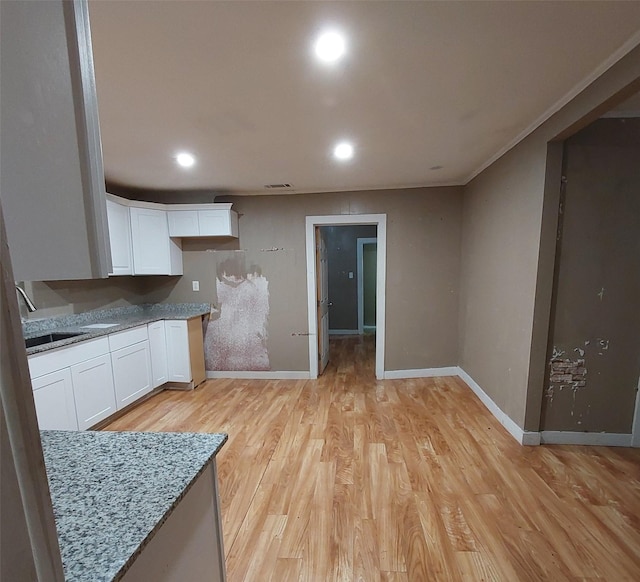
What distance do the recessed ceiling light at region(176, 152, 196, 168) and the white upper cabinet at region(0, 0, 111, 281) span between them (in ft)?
7.31

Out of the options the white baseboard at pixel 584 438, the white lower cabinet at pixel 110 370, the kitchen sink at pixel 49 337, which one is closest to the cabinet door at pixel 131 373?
the white lower cabinet at pixel 110 370

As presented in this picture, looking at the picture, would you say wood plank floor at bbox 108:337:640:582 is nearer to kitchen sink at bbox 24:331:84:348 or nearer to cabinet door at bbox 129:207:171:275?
kitchen sink at bbox 24:331:84:348

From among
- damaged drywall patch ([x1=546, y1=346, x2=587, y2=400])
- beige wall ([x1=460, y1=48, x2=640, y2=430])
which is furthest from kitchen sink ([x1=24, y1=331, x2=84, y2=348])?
damaged drywall patch ([x1=546, y1=346, x2=587, y2=400])

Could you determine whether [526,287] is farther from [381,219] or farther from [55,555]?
[55,555]

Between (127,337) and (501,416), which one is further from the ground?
(127,337)

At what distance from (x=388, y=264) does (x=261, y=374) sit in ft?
7.07

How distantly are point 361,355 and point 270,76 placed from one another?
13.5 feet

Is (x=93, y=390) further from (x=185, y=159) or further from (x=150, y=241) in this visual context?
(x=185, y=159)

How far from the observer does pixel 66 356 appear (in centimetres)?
239

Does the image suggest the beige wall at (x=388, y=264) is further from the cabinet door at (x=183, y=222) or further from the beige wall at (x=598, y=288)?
the beige wall at (x=598, y=288)

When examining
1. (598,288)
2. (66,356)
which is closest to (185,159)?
(66,356)

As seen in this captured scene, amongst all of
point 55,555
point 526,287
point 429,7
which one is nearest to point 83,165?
point 55,555

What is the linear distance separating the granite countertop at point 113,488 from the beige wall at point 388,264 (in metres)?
2.90

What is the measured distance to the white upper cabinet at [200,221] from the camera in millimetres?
3586
